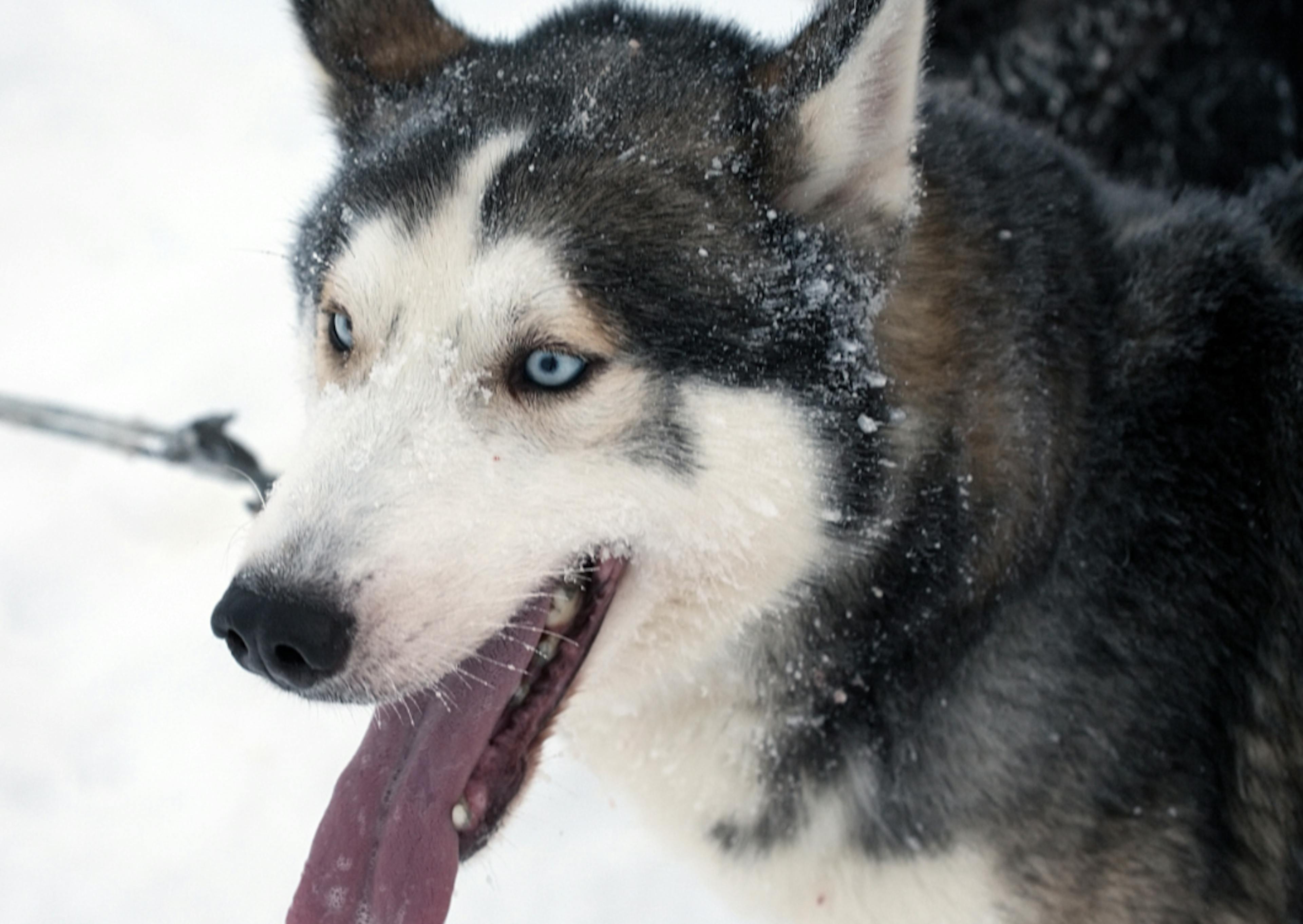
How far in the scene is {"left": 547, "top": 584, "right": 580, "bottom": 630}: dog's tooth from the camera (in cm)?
165

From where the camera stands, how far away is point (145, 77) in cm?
577

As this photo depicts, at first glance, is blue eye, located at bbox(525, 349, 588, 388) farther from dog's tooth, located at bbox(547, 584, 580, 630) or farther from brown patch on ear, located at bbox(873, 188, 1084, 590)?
brown patch on ear, located at bbox(873, 188, 1084, 590)

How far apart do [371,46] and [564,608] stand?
1076 millimetres

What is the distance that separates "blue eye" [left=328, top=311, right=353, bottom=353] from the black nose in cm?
42

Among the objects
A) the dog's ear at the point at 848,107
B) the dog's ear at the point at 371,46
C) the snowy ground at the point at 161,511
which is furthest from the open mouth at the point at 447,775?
the dog's ear at the point at 371,46

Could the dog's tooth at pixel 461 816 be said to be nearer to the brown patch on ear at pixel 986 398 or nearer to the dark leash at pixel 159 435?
the brown patch on ear at pixel 986 398

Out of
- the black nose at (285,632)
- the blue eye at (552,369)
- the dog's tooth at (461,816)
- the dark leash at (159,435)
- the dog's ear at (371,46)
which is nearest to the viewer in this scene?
the black nose at (285,632)

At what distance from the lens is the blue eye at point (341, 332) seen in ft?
5.41

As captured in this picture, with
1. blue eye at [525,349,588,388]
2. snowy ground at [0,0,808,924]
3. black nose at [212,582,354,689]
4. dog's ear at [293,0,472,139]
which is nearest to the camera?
black nose at [212,582,354,689]

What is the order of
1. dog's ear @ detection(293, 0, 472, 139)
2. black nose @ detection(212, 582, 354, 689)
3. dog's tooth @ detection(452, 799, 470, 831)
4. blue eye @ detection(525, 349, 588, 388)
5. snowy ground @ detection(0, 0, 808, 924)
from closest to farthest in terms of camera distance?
black nose @ detection(212, 582, 354, 689)
blue eye @ detection(525, 349, 588, 388)
dog's tooth @ detection(452, 799, 470, 831)
dog's ear @ detection(293, 0, 472, 139)
snowy ground @ detection(0, 0, 808, 924)

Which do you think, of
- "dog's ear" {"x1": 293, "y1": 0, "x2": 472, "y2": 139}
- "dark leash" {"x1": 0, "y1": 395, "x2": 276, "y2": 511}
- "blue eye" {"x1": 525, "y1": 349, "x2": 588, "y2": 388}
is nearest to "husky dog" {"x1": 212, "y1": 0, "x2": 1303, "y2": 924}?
"blue eye" {"x1": 525, "y1": 349, "x2": 588, "y2": 388}

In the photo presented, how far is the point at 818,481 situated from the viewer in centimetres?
159

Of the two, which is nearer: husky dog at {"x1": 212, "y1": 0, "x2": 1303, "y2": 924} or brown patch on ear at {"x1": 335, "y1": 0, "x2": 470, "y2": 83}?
husky dog at {"x1": 212, "y1": 0, "x2": 1303, "y2": 924}

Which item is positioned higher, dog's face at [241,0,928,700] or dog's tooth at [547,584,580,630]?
dog's face at [241,0,928,700]
